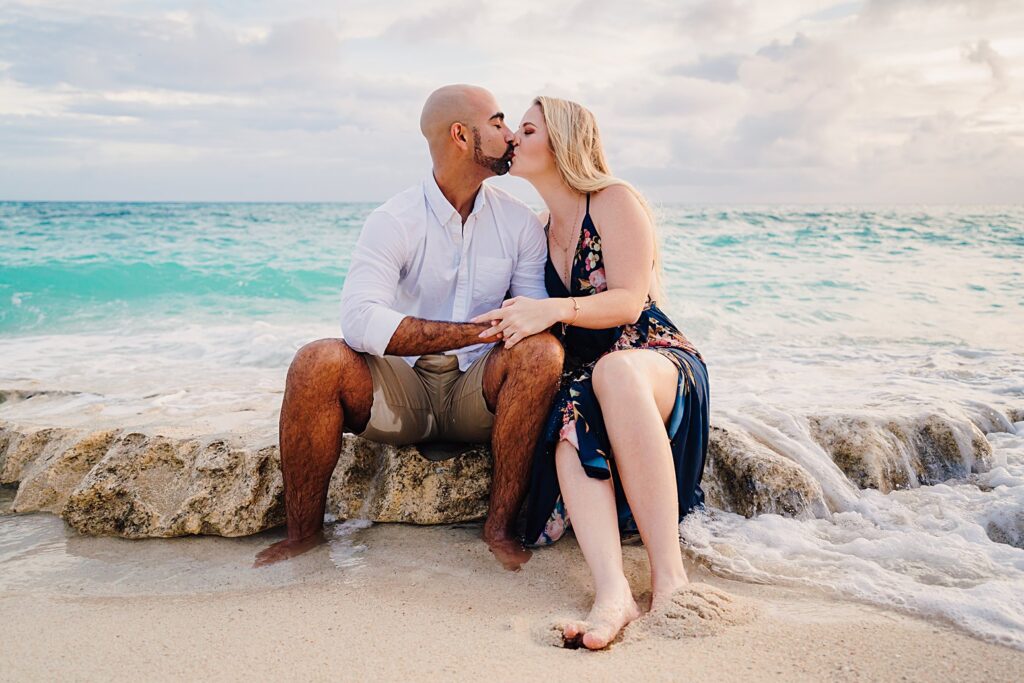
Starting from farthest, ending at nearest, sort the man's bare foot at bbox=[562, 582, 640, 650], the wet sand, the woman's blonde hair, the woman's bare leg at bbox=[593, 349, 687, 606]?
the woman's blonde hair
the woman's bare leg at bbox=[593, 349, 687, 606]
the man's bare foot at bbox=[562, 582, 640, 650]
the wet sand

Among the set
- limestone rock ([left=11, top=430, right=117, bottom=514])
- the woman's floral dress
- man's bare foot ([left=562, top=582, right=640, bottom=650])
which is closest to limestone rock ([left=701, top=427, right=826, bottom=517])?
the woman's floral dress

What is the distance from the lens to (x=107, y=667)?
2.16m

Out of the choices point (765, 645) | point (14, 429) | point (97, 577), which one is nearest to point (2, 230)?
point (14, 429)

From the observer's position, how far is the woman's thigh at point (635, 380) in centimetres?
267

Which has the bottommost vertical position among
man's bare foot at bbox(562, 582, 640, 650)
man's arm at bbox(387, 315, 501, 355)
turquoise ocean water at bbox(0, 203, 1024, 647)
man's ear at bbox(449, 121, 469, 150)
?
turquoise ocean water at bbox(0, 203, 1024, 647)

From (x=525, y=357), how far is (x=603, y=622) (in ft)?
3.22

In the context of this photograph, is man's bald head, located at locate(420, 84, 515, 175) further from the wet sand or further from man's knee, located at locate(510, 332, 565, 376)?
the wet sand

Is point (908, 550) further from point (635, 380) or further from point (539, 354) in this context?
point (539, 354)

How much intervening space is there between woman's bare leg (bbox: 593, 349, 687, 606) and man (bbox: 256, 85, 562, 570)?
287mm

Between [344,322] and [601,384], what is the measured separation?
1022 mm

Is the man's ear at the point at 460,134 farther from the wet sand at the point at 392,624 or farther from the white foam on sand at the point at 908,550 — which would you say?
the white foam on sand at the point at 908,550

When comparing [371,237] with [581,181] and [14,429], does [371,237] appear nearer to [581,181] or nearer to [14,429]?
[581,181]

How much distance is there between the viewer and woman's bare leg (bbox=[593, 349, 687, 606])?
101 inches

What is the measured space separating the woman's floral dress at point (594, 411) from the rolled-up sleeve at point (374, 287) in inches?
26.5
